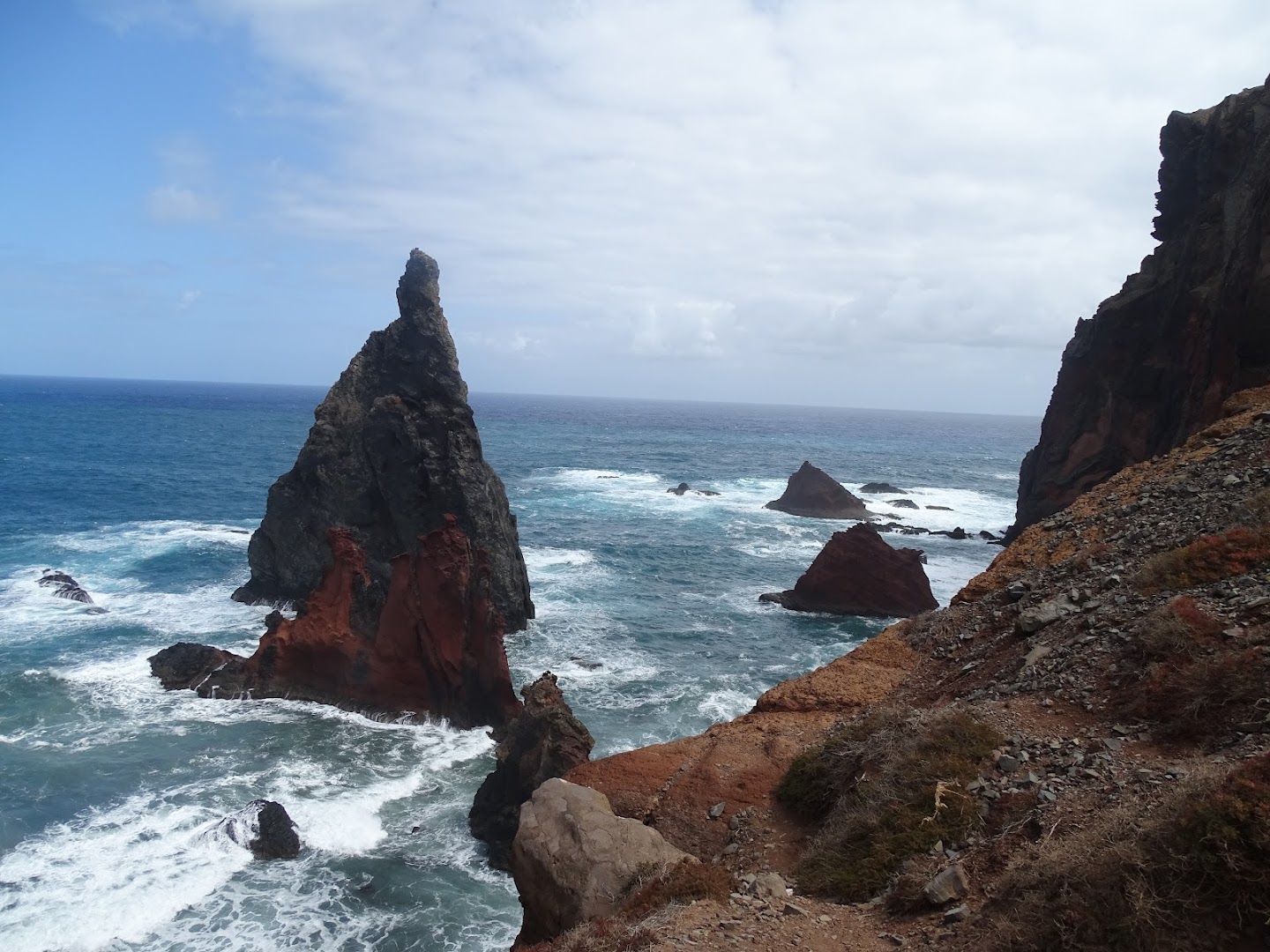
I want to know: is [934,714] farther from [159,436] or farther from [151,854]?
[159,436]

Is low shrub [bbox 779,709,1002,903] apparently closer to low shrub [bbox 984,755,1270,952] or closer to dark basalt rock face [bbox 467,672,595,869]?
low shrub [bbox 984,755,1270,952]

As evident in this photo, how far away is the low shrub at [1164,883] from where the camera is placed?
5473 millimetres

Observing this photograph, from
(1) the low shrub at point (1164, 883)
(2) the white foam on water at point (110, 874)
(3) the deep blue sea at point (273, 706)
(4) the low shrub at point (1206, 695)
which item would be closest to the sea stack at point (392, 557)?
(3) the deep blue sea at point (273, 706)

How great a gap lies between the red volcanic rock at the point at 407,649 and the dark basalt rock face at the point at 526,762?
18.4 ft

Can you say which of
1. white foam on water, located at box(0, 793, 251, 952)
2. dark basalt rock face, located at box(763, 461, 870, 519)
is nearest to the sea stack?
white foam on water, located at box(0, 793, 251, 952)

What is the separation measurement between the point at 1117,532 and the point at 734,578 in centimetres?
2961

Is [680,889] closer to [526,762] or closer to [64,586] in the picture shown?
[526,762]

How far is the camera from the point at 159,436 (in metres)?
101

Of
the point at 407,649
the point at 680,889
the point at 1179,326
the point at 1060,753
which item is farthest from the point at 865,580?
the point at 680,889

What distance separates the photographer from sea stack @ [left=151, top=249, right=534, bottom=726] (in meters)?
25.8

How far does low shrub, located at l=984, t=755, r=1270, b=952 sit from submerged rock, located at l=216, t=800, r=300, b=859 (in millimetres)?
16702

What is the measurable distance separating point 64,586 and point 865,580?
118 feet

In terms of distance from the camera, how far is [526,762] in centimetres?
1891

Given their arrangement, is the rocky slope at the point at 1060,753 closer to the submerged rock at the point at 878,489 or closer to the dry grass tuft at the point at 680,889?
the dry grass tuft at the point at 680,889
